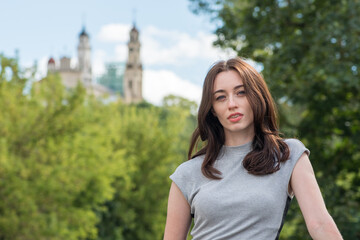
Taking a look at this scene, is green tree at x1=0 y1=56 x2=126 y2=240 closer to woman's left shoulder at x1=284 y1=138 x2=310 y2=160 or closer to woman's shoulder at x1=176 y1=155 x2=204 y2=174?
woman's shoulder at x1=176 y1=155 x2=204 y2=174

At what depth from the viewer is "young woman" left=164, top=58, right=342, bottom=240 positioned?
6.05 ft

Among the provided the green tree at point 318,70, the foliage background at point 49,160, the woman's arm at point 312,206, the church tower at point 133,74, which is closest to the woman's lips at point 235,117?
the woman's arm at point 312,206

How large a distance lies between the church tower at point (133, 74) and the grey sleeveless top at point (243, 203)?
113 m

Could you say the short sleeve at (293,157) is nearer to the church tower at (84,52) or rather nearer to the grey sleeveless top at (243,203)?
the grey sleeveless top at (243,203)

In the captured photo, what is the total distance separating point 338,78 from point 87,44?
107842 mm

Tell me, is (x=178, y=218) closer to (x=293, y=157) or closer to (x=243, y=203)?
(x=243, y=203)

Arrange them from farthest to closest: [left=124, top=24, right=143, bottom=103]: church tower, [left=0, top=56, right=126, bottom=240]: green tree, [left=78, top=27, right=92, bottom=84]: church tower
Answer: [left=124, top=24, right=143, bottom=103]: church tower → [left=78, top=27, right=92, bottom=84]: church tower → [left=0, top=56, right=126, bottom=240]: green tree

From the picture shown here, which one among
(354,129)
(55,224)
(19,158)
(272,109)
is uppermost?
(272,109)

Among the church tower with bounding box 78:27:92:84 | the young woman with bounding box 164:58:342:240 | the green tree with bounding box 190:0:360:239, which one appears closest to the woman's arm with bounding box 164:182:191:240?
the young woman with bounding box 164:58:342:240

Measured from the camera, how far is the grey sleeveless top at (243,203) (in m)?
1.85

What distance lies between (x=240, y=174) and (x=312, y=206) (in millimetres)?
266

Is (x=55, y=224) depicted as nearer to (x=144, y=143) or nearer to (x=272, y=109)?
(x=144, y=143)

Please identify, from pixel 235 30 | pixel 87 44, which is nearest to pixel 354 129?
pixel 235 30

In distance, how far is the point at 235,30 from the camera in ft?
31.5
